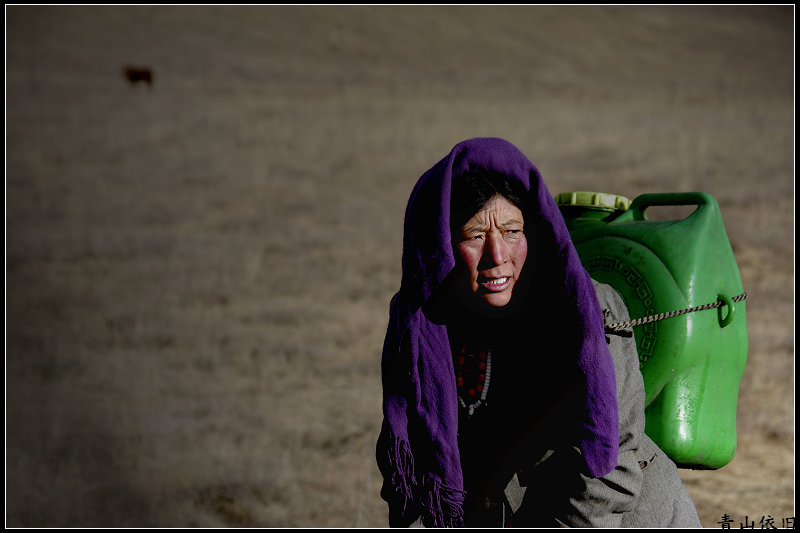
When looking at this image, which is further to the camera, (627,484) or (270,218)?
(270,218)

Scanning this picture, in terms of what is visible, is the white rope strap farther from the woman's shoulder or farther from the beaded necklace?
the beaded necklace

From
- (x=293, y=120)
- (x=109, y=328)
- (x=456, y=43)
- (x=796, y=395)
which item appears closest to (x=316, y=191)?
(x=293, y=120)

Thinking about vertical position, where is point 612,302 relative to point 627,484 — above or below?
above

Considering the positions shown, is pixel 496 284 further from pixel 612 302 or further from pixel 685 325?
pixel 685 325

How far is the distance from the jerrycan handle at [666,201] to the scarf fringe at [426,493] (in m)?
1.04

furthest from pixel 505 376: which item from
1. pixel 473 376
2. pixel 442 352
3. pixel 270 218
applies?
pixel 270 218

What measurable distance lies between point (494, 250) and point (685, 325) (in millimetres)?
644

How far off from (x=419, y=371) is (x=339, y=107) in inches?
434

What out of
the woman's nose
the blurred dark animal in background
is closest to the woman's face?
the woman's nose

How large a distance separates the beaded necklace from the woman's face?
21cm

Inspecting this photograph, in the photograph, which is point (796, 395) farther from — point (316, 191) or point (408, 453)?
point (316, 191)

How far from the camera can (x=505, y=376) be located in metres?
1.76

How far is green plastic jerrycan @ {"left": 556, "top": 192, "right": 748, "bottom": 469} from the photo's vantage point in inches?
71.1

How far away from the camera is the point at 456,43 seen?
58.9 feet
